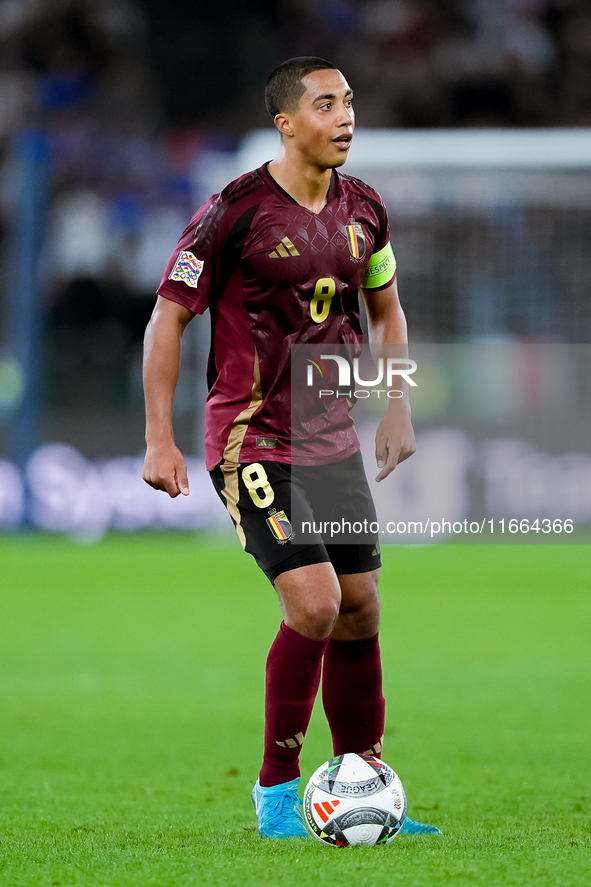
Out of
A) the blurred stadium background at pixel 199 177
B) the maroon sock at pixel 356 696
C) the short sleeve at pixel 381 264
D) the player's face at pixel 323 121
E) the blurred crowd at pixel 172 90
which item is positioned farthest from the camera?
the blurred crowd at pixel 172 90

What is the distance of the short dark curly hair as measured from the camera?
11.7ft

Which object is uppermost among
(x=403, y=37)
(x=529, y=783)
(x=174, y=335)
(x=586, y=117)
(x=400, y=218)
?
(x=403, y=37)

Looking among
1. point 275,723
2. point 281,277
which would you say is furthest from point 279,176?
point 275,723

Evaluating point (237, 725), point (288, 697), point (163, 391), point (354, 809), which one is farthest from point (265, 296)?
point (237, 725)

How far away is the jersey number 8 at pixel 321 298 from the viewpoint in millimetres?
3541

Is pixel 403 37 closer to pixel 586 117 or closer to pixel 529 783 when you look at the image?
pixel 586 117

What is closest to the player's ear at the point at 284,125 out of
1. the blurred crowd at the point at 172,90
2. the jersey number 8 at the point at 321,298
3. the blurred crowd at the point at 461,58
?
the jersey number 8 at the point at 321,298

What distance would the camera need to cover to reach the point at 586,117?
55.2 ft

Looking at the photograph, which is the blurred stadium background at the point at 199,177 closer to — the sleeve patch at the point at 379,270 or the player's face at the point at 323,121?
the sleeve patch at the point at 379,270

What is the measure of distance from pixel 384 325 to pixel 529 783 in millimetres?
1598

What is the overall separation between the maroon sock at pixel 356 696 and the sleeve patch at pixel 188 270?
3.62 ft

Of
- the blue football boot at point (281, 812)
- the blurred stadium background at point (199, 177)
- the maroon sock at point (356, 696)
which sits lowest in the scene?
the blue football boot at point (281, 812)

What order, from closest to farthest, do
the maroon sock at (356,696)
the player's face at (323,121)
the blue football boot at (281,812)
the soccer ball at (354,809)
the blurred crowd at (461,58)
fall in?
the soccer ball at (354,809)
the blue football boot at (281,812)
the player's face at (323,121)
the maroon sock at (356,696)
the blurred crowd at (461,58)

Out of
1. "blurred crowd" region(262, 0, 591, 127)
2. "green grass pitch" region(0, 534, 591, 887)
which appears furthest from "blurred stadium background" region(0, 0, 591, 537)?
"green grass pitch" region(0, 534, 591, 887)
